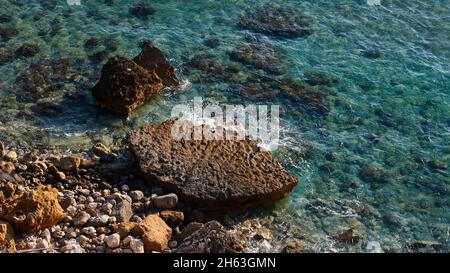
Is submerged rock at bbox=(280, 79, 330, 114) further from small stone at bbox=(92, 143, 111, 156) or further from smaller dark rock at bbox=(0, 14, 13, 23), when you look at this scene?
smaller dark rock at bbox=(0, 14, 13, 23)

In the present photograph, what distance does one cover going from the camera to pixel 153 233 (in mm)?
13812

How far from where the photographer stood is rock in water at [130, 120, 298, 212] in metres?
15.4

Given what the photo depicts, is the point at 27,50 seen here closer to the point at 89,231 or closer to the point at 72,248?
the point at 89,231

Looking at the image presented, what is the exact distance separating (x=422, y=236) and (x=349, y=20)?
11.2m

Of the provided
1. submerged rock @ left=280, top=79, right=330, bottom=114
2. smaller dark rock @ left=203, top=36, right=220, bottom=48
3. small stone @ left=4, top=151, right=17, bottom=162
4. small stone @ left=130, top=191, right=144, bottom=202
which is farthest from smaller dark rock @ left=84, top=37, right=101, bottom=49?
small stone @ left=130, top=191, right=144, bottom=202

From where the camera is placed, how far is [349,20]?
24.3 meters

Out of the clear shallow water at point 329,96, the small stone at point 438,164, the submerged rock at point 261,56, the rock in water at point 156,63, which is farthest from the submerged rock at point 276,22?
the small stone at point 438,164

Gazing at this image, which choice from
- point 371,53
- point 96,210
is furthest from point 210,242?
point 371,53

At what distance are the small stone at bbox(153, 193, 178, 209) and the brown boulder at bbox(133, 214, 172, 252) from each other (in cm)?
79

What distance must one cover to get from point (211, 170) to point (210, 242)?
115 inches

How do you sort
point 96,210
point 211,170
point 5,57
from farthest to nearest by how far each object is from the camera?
point 5,57 < point 211,170 < point 96,210

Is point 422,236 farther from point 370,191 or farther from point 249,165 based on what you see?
point 249,165

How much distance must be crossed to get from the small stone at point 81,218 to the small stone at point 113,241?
0.88 metres
